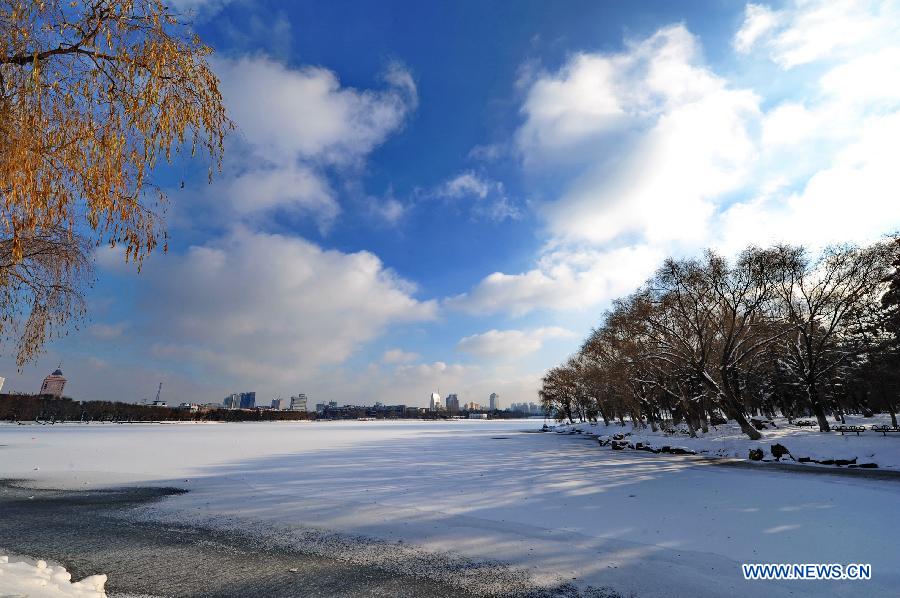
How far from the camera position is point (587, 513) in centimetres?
1086

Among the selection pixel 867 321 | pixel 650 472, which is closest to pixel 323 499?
pixel 650 472

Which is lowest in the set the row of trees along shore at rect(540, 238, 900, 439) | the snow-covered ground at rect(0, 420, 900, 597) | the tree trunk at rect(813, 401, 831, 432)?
the snow-covered ground at rect(0, 420, 900, 597)

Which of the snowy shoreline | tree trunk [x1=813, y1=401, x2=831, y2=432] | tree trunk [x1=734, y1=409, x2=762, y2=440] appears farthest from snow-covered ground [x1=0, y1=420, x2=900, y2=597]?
tree trunk [x1=813, y1=401, x2=831, y2=432]

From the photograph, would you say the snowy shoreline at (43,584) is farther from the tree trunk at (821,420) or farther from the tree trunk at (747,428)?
the tree trunk at (821,420)

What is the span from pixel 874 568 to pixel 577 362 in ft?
226

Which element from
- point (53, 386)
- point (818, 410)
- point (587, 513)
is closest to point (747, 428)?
point (818, 410)

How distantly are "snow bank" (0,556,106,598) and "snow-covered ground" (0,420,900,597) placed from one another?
11.1 feet

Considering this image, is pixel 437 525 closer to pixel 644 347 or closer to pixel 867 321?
pixel 644 347

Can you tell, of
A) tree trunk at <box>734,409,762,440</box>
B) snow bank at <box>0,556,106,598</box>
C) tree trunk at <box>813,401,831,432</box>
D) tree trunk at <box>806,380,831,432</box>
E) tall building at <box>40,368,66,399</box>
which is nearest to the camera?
snow bank at <box>0,556,106,598</box>

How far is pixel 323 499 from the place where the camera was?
12.9m

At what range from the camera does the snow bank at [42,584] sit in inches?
170

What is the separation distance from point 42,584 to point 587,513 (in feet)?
34.7

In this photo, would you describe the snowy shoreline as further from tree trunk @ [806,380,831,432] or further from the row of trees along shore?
tree trunk @ [806,380,831,432]

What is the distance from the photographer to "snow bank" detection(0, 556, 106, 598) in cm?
431
